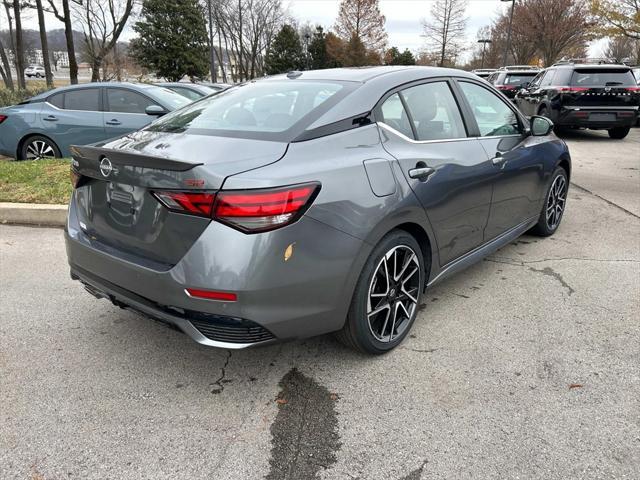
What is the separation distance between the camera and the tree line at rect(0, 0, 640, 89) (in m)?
28.2

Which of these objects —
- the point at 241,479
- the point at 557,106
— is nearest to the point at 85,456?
the point at 241,479

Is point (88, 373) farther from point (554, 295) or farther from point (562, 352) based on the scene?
point (554, 295)

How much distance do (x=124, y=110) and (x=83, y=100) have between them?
76 centimetres

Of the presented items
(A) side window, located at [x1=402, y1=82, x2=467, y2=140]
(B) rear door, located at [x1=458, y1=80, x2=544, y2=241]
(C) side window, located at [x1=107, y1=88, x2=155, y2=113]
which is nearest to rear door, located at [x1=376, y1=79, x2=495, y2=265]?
(A) side window, located at [x1=402, y1=82, x2=467, y2=140]

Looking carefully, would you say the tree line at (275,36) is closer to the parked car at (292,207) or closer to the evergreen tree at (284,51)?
the evergreen tree at (284,51)

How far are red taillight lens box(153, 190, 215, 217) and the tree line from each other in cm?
2139

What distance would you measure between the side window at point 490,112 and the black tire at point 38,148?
23.6 feet

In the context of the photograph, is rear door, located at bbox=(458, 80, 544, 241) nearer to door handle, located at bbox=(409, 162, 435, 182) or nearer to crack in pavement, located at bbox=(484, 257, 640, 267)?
crack in pavement, located at bbox=(484, 257, 640, 267)

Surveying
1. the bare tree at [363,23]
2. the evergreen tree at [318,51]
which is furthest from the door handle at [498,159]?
the evergreen tree at [318,51]

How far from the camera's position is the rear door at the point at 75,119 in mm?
8445

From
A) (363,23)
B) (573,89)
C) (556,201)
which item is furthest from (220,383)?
(363,23)

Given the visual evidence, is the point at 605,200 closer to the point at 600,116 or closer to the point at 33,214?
the point at 600,116

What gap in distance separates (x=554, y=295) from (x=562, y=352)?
88cm

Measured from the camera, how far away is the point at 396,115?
10.0 ft
